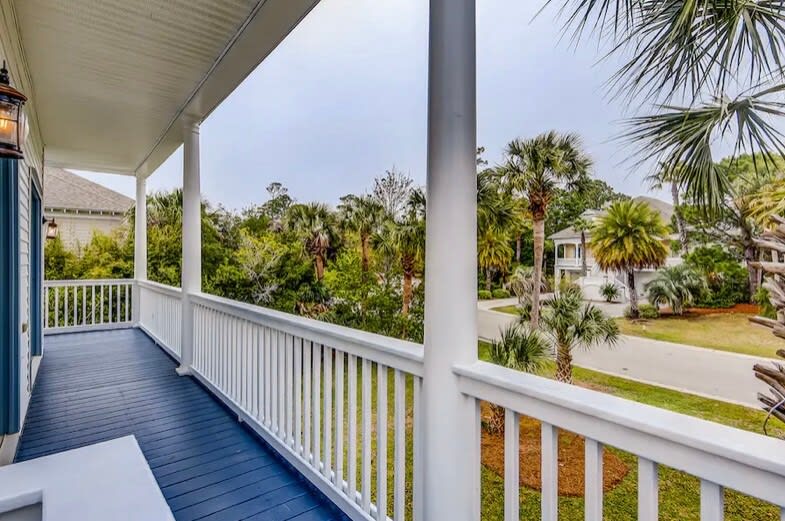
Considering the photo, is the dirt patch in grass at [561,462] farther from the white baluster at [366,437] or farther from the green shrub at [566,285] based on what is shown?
the white baluster at [366,437]

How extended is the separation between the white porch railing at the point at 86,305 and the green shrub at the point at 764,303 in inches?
332

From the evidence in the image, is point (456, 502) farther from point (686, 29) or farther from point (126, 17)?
point (126, 17)

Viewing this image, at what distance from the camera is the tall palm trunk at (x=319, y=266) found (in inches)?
294

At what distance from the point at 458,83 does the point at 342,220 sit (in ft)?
18.9

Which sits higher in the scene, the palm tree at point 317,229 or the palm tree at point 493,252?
the palm tree at point 317,229

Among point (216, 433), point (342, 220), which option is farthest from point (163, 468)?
point (342, 220)

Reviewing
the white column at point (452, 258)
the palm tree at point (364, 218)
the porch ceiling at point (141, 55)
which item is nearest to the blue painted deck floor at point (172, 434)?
the white column at point (452, 258)

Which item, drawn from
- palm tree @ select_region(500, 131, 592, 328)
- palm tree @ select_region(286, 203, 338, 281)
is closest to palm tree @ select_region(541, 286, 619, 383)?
palm tree @ select_region(500, 131, 592, 328)

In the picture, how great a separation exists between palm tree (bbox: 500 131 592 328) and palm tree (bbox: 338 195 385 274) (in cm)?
328

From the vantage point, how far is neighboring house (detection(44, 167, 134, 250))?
11969 mm

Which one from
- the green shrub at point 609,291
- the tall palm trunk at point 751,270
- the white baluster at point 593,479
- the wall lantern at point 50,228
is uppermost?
the wall lantern at point 50,228

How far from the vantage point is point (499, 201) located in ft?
10.8

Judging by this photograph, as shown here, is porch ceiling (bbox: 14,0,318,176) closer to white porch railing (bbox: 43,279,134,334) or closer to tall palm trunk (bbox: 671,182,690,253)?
tall palm trunk (bbox: 671,182,690,253)

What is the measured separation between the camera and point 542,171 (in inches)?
116
